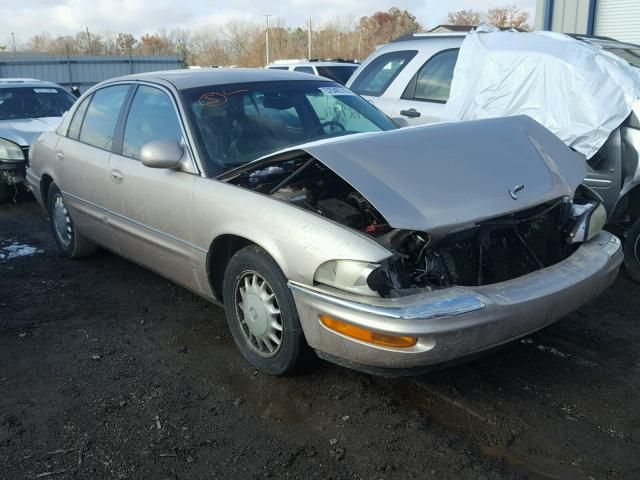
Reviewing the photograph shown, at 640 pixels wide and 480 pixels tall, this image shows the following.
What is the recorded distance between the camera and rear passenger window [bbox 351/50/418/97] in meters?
6.70

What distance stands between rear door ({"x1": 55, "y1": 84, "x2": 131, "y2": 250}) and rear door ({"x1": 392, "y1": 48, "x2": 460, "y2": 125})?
281 cm

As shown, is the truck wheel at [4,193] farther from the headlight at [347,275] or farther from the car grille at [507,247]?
the car grille at [507,247]

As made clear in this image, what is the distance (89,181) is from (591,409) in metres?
3.79

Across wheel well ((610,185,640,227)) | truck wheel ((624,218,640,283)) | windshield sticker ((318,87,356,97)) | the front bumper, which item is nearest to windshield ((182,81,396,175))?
windshield sticker ((318,87,356,97))

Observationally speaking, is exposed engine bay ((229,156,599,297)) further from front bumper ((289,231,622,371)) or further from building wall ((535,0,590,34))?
building wall ((535,0,590,34))

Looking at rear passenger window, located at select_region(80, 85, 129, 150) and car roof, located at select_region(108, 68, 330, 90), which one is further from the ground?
car roof, located at select_region(108, 68, 330, 90)

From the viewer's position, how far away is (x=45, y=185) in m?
5.81

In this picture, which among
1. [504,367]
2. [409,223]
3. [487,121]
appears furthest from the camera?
[487,121]

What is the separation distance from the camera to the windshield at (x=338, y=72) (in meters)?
13.1

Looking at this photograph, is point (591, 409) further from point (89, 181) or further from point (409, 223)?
point (89, 181)

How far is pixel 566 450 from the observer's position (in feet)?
9.17

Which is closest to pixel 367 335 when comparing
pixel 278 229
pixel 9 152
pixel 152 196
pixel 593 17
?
pixel 278 229

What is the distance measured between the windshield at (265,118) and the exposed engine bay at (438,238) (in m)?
0.29

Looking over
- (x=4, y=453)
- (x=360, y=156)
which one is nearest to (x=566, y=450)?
(x=360, y=156)
